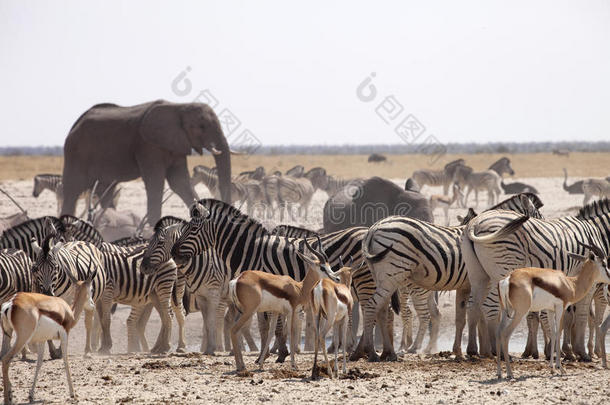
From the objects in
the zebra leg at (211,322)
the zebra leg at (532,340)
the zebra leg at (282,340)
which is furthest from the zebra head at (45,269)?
the zebra leg at (532,340)

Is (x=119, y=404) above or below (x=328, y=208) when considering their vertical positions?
below

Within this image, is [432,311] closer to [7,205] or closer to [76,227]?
[76,227]

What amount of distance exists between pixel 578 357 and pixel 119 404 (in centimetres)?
466

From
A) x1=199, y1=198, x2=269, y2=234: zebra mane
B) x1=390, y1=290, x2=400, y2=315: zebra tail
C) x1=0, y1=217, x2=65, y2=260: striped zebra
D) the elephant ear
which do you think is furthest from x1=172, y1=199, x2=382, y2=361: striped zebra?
the elephant ear

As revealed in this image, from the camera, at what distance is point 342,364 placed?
29.3 ft

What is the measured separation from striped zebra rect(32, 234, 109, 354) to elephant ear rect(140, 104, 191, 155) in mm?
8459

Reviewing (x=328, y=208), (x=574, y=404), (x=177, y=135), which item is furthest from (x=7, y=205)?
(x=574, y=404)

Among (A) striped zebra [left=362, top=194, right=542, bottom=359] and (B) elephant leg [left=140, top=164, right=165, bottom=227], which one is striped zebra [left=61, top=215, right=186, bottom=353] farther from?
(B) elephant leg [left=140, top=164, right=165, bottom=227]

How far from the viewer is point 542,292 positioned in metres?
7.96

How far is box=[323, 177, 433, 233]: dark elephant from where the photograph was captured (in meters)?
15.7

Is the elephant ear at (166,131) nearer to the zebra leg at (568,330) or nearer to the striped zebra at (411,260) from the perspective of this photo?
the striped zebra at (411,260)

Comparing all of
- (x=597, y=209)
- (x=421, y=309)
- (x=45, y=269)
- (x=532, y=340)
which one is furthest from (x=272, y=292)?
(x=597, y=209)

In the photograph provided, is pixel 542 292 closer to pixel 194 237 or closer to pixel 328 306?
pixel 328 306

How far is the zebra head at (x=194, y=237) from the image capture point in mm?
9945
